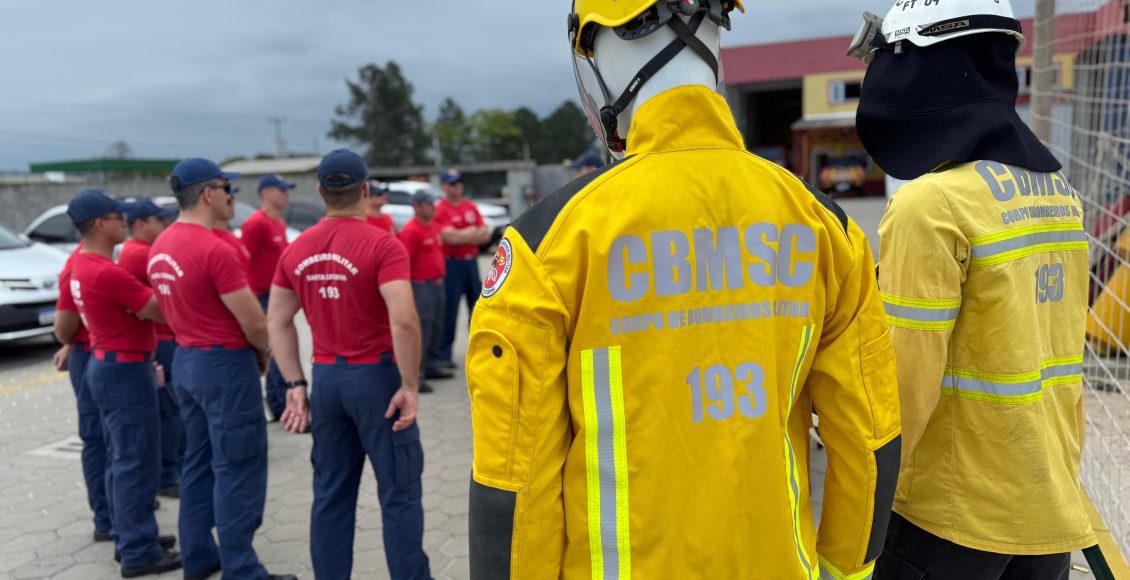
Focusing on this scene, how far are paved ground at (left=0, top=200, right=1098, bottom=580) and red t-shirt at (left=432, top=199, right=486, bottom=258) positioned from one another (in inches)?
58.3

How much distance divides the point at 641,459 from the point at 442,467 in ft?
12.9

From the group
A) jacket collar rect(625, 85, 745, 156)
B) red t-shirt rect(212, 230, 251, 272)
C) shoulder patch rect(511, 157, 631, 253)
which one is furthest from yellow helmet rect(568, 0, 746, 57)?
red t-shirt rect(212, 230, 251, 272)

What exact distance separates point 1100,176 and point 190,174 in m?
7.54

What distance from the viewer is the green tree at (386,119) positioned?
6744cm

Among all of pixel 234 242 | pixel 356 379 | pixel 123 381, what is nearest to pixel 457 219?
pixel 234 242

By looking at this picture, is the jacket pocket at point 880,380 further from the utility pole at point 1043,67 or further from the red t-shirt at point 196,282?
the utility pole at point 1043,67

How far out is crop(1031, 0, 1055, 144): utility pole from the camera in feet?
15.1

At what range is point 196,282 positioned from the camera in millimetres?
3484

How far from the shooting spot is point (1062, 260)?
5.98ft

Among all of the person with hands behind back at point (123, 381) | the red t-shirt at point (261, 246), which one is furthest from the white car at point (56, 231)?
the person with hands behind back at point (123, 381)

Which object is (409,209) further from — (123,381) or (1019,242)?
(1019,242)

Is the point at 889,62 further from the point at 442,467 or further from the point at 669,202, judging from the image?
the point at 442,467

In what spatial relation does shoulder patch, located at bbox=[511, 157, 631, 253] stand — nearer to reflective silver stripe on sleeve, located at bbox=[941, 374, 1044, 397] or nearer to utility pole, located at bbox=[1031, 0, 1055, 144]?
reflective silver stripe on sleeve, located at bbox=[941, 374, 1044, 397]

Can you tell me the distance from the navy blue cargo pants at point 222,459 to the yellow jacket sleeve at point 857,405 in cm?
290
